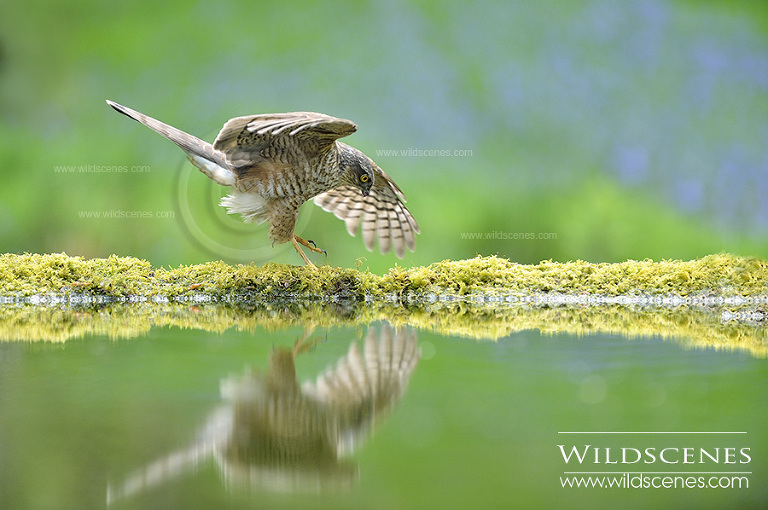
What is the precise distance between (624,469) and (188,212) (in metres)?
4.04

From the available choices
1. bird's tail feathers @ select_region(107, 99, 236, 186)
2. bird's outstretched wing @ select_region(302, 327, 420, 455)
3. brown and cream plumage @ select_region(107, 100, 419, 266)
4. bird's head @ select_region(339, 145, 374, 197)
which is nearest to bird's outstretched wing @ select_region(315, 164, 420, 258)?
brown and cream plumage @ select_region(107, 100, 419, 266)

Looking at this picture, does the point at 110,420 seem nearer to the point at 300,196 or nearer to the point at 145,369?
the point at 145,369

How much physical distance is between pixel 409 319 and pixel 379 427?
4.64ft

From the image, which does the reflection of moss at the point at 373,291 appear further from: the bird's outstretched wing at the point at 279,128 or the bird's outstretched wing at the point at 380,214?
the bird's outstretched wing at the point at 279,128

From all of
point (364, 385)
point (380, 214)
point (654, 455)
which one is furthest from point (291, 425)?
point (380, 214)

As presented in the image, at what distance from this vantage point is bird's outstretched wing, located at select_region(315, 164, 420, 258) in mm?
3871

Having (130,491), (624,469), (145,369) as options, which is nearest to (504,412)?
(624,469)

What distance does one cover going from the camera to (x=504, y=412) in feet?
4.70

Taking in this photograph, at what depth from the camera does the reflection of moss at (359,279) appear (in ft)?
11.1

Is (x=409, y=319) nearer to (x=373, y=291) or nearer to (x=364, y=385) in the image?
(x=373, y=291)

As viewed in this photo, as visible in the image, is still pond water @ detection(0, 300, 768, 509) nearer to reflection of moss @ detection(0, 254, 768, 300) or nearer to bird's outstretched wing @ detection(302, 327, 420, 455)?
bird's outstretched wing @ detection(302, 327, 420, 455)

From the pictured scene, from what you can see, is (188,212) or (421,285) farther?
(188,212)

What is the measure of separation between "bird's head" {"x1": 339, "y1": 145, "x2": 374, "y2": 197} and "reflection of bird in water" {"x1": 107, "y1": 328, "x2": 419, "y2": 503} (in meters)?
1.68

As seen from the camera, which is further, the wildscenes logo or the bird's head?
the bird's head
